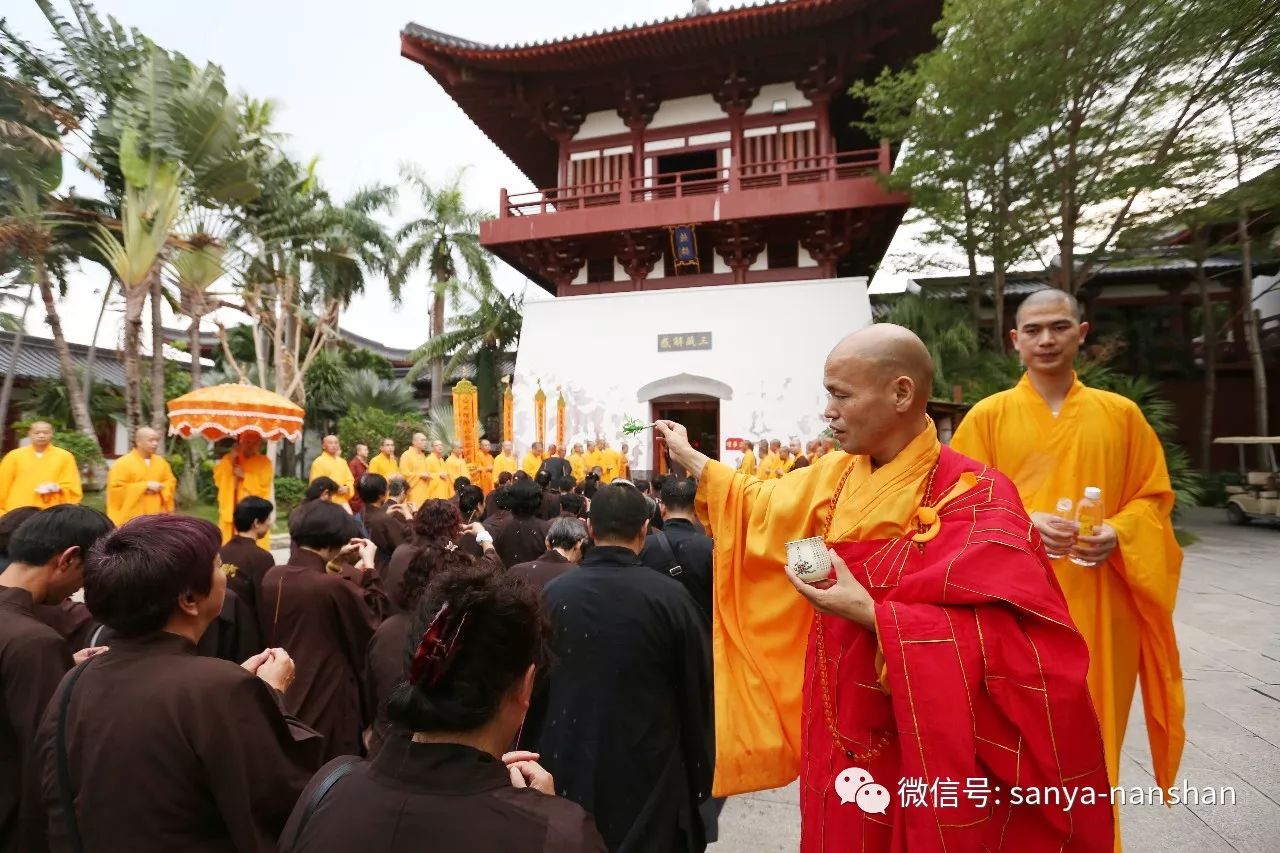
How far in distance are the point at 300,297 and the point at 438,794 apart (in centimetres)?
2200

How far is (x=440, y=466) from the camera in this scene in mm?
11664

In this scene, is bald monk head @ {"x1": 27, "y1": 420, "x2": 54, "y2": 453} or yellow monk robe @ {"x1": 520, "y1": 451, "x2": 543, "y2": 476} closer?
bald monk head @ {"x1": 27, "y1": 420, "x2": 54, "y2": 453}

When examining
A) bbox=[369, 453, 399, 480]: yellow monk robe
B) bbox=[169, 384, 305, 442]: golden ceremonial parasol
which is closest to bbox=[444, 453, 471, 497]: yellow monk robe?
bbox=[369, 453, 399, 480]: yellow monk robe

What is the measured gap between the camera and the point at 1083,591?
240 cm

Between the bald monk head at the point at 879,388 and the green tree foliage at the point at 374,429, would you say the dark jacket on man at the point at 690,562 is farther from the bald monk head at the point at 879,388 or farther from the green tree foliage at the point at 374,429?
the green tree foliage at the point at 374,429

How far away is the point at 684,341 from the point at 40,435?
10.9 metres

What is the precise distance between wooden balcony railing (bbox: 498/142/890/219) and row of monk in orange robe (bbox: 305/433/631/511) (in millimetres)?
5752

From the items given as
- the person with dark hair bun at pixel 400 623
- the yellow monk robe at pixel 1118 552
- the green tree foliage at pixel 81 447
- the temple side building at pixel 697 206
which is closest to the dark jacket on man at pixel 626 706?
the person with dark hair bun at pixel 400 623

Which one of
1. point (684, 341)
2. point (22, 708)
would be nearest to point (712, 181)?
point (684, 341)

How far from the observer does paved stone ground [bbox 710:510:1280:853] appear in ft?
9.02

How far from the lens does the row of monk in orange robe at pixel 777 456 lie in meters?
11.8

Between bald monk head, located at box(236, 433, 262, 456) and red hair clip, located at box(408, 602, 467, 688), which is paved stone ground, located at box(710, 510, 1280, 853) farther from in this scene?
bald monk head, located at box(236, 433, 262, 456)

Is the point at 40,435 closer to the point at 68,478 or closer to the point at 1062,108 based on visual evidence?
the point at 68,478

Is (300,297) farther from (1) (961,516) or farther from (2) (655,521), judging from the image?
(1) (961,516)
